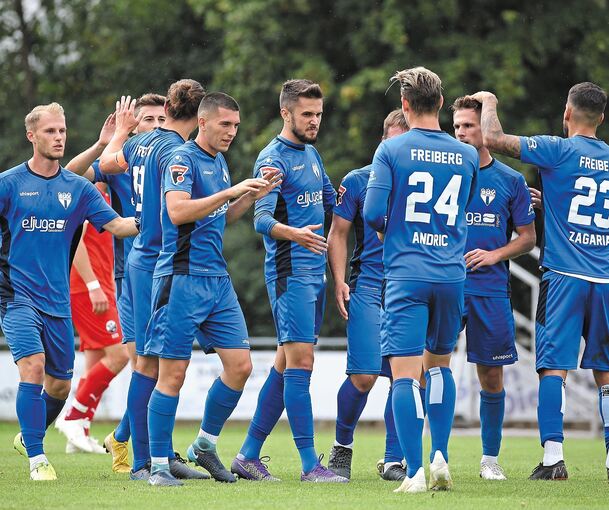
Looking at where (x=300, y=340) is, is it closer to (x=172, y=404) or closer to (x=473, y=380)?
(x=172, y=404)

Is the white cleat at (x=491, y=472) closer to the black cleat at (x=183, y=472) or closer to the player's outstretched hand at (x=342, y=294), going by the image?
the player's outstretched hand at (x=342, y=294)

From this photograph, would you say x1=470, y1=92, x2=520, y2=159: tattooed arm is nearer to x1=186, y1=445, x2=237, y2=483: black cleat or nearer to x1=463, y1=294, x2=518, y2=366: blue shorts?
x1=463, y1=294, x2=518, y2=366: blue shorts

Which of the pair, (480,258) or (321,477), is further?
(480,258)

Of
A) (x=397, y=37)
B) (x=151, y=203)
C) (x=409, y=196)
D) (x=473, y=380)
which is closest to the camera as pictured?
(x=409, y=196)

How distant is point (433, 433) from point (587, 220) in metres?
2.16

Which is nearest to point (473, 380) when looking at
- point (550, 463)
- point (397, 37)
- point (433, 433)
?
point (397, 37)

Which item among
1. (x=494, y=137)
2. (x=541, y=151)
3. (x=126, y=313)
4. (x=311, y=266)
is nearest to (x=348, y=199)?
(x=311, y=266)

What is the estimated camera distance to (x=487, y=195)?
8.93 meters

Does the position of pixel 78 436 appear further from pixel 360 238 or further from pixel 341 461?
pixel 360 238

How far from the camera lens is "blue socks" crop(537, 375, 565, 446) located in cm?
839

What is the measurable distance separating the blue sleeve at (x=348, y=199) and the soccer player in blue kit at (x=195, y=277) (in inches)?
41.6

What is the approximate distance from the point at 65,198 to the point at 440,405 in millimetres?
3214

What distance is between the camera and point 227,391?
8.15 meters

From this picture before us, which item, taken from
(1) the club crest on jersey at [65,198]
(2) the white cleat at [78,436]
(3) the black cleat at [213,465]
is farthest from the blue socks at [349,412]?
(2) the white cleat at [78,436]
